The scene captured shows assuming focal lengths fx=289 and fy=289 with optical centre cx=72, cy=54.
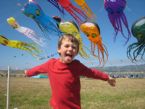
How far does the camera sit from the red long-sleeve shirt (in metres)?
3.24

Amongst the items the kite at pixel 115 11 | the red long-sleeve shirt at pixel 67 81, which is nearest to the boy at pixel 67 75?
the red long-sleeve shirt at pixel 67 81

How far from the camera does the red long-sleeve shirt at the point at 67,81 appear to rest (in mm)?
3242

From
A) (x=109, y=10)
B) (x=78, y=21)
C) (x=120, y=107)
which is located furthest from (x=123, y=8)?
(x=120, y=107)

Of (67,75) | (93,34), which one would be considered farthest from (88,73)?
(93,34)

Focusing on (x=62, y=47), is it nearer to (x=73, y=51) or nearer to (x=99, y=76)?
(x=73, y=51)

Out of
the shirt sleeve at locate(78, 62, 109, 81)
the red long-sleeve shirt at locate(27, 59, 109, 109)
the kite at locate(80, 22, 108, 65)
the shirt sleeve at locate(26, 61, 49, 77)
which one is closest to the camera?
the red long-sleeve shirt at locate(27, 59, 109, 109)

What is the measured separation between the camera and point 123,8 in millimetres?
8133

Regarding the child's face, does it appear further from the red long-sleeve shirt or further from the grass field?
the grass field

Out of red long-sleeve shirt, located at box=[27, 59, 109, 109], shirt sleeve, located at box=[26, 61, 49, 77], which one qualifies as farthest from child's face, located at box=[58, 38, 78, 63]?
shirt sleeve, located at box=[26, 61, 49, 77]

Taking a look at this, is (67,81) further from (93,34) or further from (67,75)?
(93,34)

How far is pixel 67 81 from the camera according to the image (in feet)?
10.7

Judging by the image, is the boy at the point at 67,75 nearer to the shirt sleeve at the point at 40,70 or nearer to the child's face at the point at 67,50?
the child's face at the point at 67,50

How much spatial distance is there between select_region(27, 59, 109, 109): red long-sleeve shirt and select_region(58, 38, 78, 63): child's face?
0.11 m

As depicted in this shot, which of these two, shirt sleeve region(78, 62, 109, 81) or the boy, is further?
shirt sleeve region(78, 62, 109, 81)
